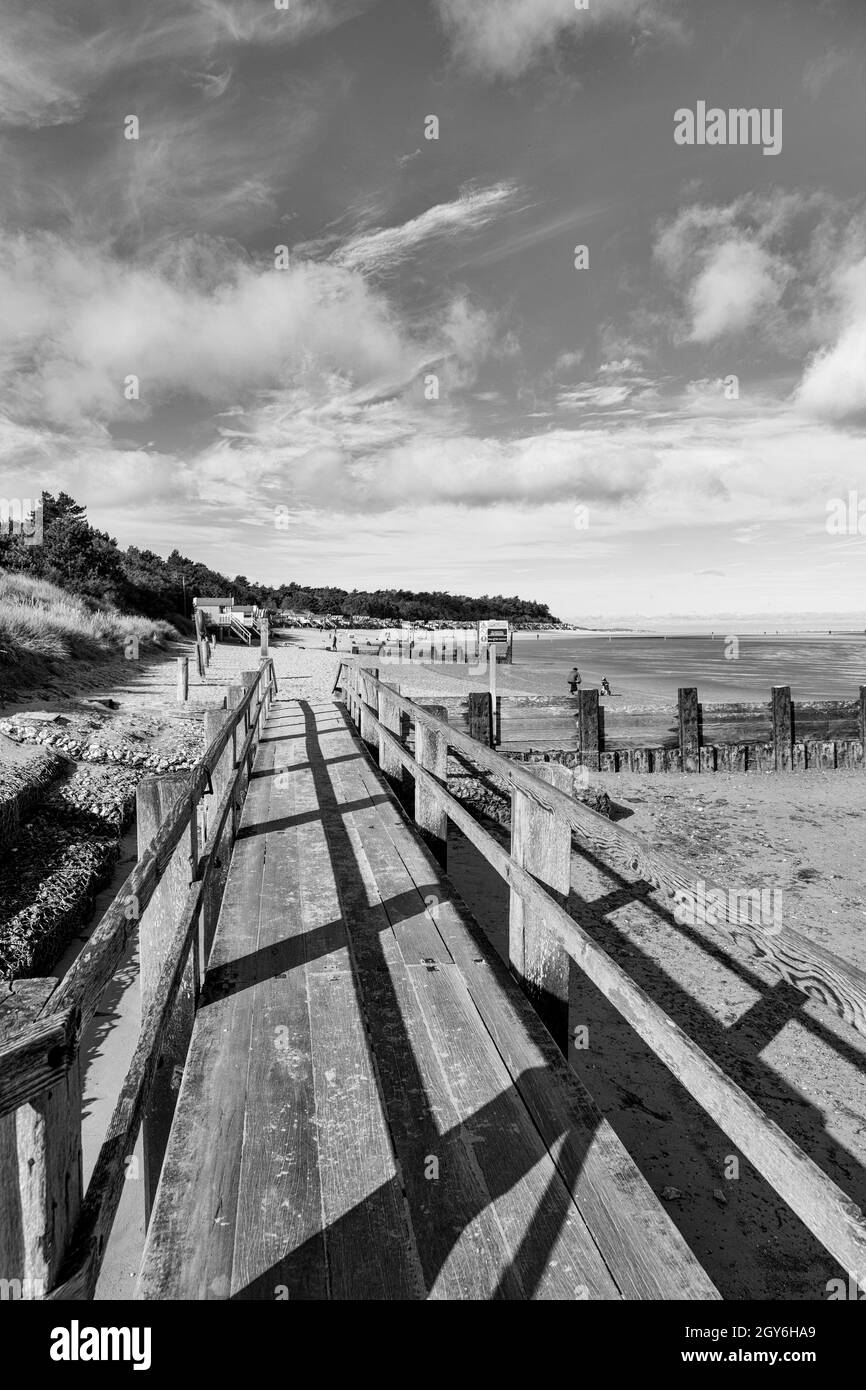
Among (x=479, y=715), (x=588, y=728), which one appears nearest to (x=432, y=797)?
(x=479, y=715)

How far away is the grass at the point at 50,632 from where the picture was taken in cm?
1719

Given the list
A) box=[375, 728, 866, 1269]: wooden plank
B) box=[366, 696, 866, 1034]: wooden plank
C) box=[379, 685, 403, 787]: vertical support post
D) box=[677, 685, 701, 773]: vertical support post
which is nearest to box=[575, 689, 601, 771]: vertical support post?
box=[677, 685, 701, 773]: vertical support post

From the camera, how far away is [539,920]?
374 centimetres

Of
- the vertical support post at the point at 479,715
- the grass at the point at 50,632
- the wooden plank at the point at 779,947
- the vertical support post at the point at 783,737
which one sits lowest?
the vertical support post at the point at 783,737

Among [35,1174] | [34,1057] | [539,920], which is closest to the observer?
[34,1057]

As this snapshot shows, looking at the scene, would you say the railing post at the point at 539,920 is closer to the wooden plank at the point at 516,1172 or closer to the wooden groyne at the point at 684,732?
the wooden plank at the point at 516,1172

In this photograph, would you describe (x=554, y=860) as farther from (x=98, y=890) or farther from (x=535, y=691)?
(x=535, y=691)

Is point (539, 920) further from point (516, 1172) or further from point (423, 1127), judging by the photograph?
point (516, 1172)

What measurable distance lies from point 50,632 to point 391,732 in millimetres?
16720

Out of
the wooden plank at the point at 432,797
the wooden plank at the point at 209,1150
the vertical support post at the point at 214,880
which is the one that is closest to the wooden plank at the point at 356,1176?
the wooden plank at the point at 209,1150

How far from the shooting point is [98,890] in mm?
7121

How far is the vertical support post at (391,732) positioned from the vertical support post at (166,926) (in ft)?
14.1
